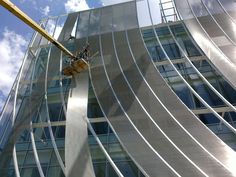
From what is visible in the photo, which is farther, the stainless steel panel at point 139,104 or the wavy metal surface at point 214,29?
the wavy metal surface at point 214,29

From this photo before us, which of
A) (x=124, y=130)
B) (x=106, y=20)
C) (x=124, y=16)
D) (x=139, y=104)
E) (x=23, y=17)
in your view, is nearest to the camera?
(x=124, y=130)

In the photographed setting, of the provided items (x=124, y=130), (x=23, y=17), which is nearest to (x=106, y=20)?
(x=23, y=17)

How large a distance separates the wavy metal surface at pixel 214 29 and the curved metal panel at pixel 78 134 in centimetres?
863

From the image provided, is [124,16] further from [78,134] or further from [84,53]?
[78,134]

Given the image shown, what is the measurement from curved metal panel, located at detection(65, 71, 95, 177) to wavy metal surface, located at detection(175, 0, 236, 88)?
28.3 feet

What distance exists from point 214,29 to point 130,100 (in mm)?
8119

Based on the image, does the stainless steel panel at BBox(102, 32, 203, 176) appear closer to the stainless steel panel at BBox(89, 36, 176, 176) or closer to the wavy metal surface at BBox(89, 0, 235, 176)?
the wavy metal surface at BBox(89, 0, 235, 176)

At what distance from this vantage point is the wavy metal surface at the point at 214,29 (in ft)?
65.5

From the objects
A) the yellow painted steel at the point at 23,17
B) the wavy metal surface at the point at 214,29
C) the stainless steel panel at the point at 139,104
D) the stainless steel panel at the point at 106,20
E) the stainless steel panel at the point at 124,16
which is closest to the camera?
the stainless steel panel at the point at 139,104

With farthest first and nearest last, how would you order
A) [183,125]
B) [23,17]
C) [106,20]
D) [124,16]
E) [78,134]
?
[106,20] → [124,16] → [23,17] → [78,134] → [183,125]

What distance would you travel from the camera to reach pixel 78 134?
19.0 meters

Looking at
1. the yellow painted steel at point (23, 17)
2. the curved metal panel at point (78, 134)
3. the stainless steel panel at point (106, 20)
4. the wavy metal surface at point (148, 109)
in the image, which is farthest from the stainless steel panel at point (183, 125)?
the yellow painted steel at point (23, 17)

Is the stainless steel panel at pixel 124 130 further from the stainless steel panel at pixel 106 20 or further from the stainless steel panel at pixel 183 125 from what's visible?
the stainless steel panel at pixel 106 20

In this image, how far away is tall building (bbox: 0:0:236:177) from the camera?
16.8 m
